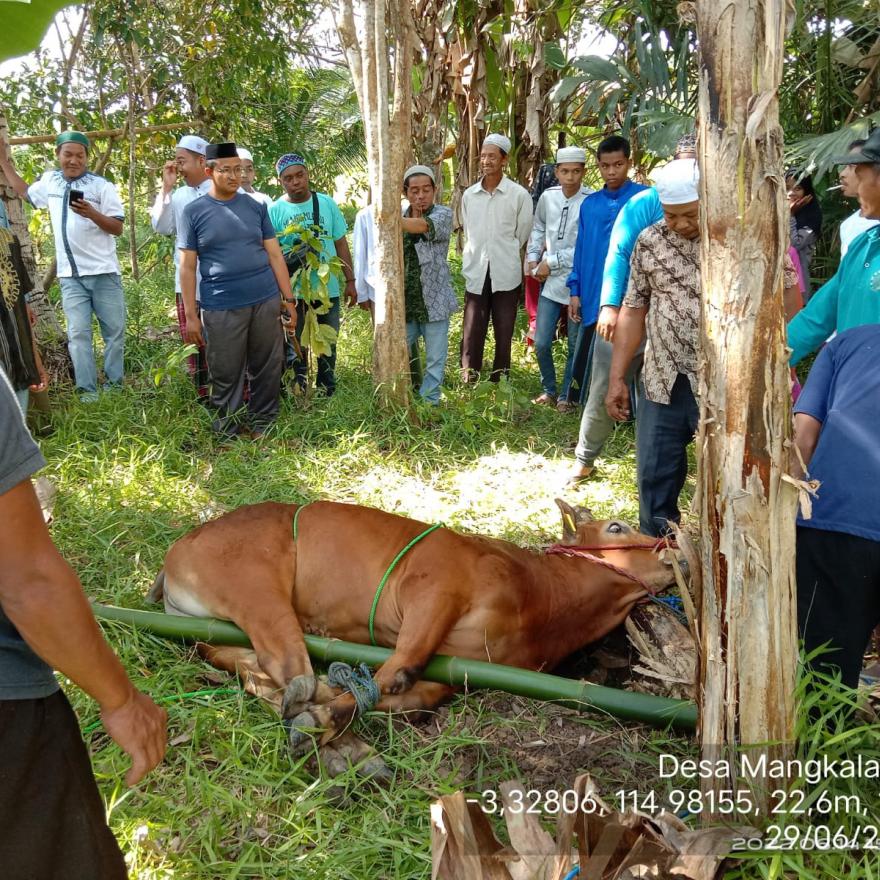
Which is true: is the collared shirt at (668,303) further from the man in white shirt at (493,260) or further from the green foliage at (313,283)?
the man in white shirt at (493,260)

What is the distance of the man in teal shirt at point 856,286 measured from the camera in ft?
10.3

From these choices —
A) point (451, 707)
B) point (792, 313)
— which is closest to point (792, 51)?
point (792, 313)

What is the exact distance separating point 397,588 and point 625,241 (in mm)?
2610

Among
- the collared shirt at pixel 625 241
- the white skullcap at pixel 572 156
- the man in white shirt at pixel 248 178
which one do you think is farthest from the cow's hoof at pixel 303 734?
the white skullcap at pixel 572 156

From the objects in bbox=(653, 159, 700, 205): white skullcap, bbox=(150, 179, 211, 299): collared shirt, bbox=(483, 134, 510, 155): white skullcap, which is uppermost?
bbox=(483, 134, 510, 155): white skullcap

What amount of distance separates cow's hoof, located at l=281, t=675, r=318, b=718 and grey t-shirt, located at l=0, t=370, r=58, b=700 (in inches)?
55.6

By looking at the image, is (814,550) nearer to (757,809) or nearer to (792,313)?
(757,809)

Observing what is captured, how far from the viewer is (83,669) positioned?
1.72 m

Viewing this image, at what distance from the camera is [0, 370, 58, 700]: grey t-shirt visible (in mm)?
1568

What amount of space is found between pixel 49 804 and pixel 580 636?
2.42 metres

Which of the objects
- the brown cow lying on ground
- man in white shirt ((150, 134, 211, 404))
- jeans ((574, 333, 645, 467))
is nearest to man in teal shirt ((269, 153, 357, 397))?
man in white shirt ((150, 134, 211, 404))

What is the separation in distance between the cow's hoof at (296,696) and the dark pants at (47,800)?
127 centimetres

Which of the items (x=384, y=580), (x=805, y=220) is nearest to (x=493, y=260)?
(x=805, y=220)

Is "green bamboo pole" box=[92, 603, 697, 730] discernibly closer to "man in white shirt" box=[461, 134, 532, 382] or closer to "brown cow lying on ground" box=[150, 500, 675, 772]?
"brown cow lying on ground" box=[150, 500, 675, 772]
